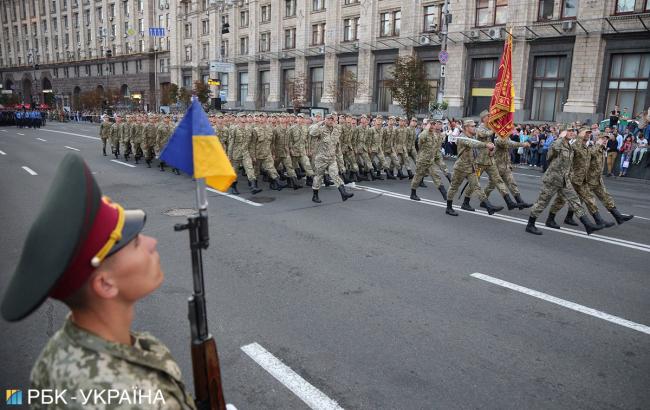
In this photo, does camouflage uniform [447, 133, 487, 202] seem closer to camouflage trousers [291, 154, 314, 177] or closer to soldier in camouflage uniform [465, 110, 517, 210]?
soldier in camouflage uniform [465, 110, 517, 210]

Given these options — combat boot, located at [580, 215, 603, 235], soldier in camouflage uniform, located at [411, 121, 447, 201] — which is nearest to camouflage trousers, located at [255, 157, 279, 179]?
soldier in camouflage uniform, located at [411, 121, 447, 201]

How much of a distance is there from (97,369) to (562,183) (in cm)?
866

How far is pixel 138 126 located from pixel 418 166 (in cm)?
1180

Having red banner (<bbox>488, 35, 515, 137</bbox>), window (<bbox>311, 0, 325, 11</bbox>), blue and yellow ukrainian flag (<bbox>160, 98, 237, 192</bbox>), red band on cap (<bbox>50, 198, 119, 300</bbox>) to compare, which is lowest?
red band on cap (<bbox>50, 198, 119, 300</bbox>)

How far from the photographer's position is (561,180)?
8.63 m

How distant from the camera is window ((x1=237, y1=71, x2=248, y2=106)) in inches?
2210

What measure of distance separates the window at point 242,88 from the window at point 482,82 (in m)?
29.3

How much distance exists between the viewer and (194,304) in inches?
85.0

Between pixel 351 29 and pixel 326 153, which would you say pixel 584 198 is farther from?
pixel 351 29

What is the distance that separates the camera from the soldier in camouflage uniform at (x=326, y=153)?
37.7 ft

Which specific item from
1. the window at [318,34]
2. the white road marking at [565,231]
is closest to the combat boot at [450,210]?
the white road marking at [565,231]

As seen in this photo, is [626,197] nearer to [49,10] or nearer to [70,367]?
[70,367]

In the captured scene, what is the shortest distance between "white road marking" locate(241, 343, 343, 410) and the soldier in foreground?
1975mm

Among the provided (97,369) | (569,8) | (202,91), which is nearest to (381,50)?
(569,8)
